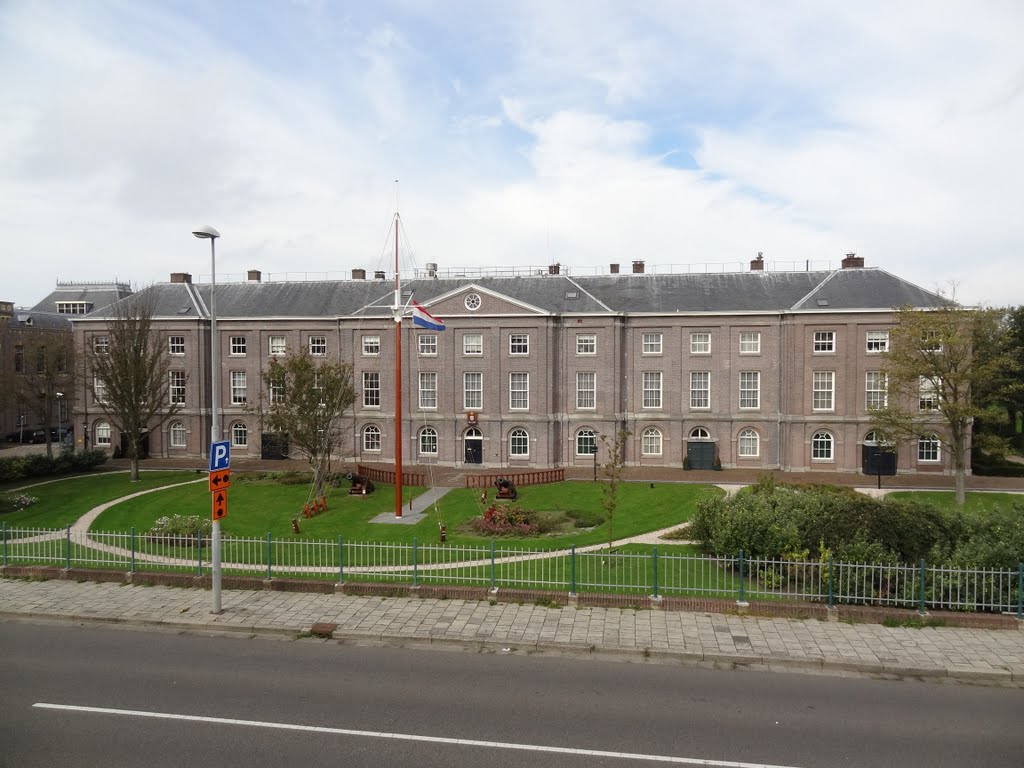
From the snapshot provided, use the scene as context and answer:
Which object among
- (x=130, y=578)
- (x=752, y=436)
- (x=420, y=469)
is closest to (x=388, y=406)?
A: (x=420, y=469)

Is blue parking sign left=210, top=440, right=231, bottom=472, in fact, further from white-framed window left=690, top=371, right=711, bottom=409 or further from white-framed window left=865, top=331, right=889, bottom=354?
white-framed window left=865, top=331, right=889, bottom=354

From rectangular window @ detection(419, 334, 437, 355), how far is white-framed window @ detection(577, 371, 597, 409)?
33.2 ft

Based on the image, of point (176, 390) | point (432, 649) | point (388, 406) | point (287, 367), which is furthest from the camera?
point (176, 390)

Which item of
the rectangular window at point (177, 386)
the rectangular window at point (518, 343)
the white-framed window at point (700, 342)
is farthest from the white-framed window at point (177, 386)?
the white-framed window at point (700, 342)

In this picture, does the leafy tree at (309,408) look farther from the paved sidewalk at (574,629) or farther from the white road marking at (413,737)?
the white road marking at (413,737)

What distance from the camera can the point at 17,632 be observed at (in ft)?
56.5

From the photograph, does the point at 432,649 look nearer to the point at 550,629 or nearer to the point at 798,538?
the point at 550,629

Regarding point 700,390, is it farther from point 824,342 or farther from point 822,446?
point 822,446

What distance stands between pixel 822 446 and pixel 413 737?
135 ft

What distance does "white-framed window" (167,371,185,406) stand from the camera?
177 ft

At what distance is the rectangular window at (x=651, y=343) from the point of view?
4884cm

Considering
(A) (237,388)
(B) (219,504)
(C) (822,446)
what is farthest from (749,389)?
(B) (219,504)

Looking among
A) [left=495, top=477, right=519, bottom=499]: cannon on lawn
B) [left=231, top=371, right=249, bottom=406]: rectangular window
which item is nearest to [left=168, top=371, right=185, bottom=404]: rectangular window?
[left=231, top=371, right=249, bottom=406]: rectangular window

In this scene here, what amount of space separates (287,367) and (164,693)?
2424 cm
